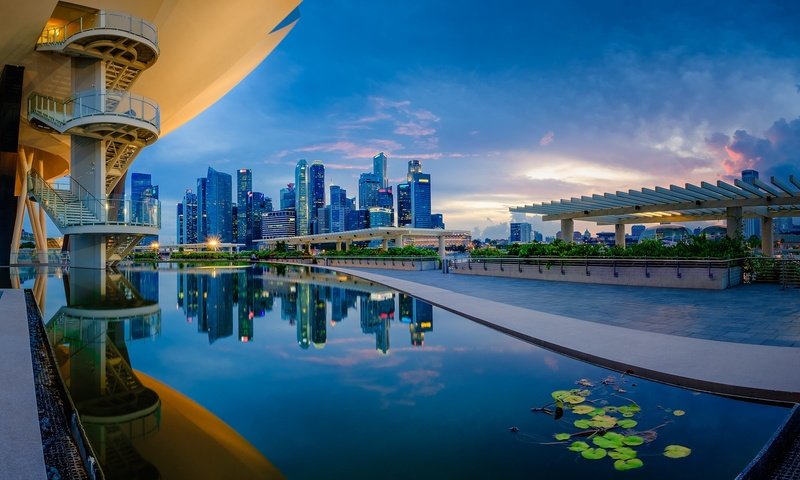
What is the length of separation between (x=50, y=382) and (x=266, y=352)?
3.03 metres

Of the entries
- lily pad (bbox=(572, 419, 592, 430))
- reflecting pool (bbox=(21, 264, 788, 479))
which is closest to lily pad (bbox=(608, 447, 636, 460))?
reflecting pool (bbox=(21, 264, 788, 479))

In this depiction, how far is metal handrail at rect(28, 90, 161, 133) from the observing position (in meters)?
20.3

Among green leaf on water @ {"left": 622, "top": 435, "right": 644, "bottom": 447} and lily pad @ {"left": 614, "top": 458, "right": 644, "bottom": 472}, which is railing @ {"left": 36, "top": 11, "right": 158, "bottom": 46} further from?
lily pad @ {"left": 614, "top": 458, "right": 644, "bottom": 472}

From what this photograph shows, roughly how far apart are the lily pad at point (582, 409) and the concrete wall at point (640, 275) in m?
14.5

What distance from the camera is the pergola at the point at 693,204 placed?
1988 centimetres

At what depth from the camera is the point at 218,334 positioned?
366 inches

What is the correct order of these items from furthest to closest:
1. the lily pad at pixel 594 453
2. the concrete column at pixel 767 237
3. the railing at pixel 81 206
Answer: the concrete column at pixel 767 237 < the railing at pixel 81 206 < the lily pad at pixel 594 453

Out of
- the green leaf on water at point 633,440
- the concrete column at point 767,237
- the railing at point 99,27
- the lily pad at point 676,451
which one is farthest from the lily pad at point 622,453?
the concrete column at point 767,237

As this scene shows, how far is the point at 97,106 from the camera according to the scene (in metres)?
20.3

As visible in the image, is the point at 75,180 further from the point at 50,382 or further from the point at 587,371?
the point at 587,371

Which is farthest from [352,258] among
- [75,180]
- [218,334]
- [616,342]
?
[616,342]

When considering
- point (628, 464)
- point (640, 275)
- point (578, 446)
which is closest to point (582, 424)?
point (578, 446)

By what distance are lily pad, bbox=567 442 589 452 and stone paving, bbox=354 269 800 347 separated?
536 cm

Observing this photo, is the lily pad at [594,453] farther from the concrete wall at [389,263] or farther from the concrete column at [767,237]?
the concrete column at [767,237]
